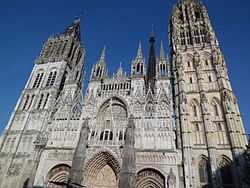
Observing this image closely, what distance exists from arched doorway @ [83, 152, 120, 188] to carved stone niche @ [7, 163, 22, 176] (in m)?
7.75

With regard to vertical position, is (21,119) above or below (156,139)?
above

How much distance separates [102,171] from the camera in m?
18.3

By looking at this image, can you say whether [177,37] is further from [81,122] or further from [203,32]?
[81,122]

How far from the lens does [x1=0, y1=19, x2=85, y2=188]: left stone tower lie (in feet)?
64.8

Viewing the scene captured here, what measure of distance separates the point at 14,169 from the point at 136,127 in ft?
43.9

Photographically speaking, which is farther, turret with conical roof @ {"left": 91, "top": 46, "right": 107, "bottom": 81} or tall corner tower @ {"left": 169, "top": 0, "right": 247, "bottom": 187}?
turret with conical roof @ {"left": 91, "top": 46, "right": 107, "bottom": 81}

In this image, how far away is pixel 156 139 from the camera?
17.6 metres

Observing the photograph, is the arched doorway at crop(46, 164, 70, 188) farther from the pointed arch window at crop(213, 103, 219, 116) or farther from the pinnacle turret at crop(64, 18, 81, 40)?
the pinnacle turret at crop(64, 18, 81, 40)

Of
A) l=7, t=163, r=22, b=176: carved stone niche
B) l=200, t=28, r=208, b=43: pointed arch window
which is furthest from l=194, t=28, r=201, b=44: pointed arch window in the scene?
l=7, t=163, r=22, b=176: carved stone niche

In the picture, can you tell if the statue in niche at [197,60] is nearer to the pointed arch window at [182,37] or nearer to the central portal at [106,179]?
the pointed arch window at [182,37]

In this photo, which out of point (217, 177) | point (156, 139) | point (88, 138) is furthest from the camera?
point (88, 138)

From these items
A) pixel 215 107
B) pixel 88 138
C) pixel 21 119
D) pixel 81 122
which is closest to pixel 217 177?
pixel 215 107

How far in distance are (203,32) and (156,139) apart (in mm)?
15840

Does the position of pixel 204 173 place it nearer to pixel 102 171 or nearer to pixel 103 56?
pixel 102 171
